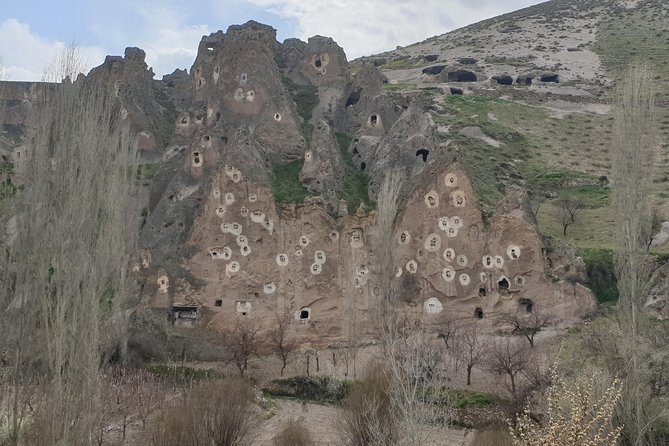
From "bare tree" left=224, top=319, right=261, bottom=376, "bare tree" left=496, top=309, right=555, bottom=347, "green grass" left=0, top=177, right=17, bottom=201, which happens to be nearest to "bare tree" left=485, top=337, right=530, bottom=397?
"bare tree" left=496, top=309, right=555, bottom=347

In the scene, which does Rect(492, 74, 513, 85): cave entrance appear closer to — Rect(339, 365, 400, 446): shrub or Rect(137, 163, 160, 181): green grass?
Rect(137, 163, 160, 181): green grass

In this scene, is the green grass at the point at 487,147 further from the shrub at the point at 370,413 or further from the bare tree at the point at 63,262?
the bare tree at the point at 63,262

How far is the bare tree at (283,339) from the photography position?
1242 inches

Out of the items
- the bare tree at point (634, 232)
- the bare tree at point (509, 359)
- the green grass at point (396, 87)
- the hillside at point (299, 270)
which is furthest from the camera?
the green grass at point (396, 87)

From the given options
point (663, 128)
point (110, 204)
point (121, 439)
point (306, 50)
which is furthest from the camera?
point (663, 128)

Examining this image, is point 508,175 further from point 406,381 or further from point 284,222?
point 406,381

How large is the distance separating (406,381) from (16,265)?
11.5m

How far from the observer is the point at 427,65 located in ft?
321

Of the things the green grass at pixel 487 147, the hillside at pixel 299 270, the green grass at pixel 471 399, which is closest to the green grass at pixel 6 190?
the hillside at pixel 299 270

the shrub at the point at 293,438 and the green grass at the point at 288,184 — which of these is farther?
the green grass at the point at 288,184

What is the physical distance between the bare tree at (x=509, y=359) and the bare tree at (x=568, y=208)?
14400 mm

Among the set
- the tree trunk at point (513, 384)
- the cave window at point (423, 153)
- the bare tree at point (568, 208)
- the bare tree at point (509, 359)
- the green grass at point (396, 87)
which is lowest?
the tree trunk at point (513, 384)

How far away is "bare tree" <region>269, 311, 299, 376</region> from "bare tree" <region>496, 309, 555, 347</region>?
33.3 feet

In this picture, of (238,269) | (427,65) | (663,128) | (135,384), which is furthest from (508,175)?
(427,65)
